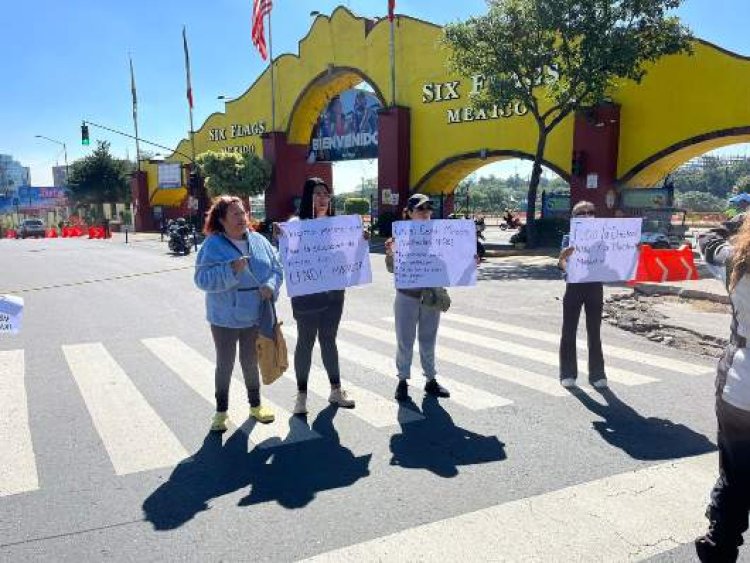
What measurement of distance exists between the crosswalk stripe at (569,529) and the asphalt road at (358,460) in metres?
0.01

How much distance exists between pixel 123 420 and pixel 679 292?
10.5 m

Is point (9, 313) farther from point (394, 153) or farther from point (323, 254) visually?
point (394, 153)

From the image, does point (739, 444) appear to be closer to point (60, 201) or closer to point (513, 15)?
point (513, 15)

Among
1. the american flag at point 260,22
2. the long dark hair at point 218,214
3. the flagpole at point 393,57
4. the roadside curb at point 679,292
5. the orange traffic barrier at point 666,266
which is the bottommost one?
the roadside curb at point 679,292

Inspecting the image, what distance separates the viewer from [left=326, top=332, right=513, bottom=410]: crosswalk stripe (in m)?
5.62

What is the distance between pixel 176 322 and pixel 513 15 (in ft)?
54.2

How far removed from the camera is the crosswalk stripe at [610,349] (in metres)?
6.79

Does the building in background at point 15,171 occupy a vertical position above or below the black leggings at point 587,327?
above

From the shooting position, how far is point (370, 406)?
5.57 meters

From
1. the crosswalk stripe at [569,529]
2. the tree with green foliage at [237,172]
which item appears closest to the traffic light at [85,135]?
the tree with green foliage at [237,172]

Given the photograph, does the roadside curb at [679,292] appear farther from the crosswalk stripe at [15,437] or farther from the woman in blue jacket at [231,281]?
the crosswalk stripe at [15,437]

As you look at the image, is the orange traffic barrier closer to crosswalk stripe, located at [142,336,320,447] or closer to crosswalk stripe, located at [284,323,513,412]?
crosswalk stripe, located at [284,323,513,412]

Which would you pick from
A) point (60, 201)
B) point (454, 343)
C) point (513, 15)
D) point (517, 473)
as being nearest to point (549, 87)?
point (513, 15)

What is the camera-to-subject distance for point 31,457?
4445 millimetres
